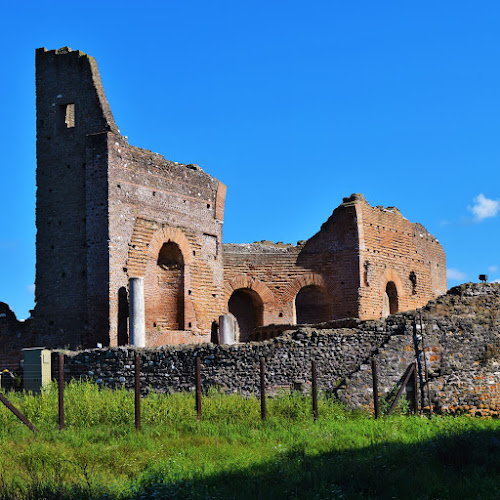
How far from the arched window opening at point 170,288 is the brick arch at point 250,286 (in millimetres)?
2344

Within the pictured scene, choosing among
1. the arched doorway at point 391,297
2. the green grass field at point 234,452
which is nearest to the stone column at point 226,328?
the green grass field at point 234,452

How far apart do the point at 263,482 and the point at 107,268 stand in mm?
10197

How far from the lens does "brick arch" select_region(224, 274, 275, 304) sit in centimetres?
2220

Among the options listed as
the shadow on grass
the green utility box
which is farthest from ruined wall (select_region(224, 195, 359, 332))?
the shadow on grass

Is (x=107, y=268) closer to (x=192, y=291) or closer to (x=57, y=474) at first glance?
(x=192, y=291)

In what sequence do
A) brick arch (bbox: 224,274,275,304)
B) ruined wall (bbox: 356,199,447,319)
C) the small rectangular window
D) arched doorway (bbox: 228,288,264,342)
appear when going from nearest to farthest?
the small rectangular window → brick arch (bbox: 224,274,275,304) → ruined wall (bbox: 356,199,447,319) → arched doorway (bbox: 228,288,264,342)

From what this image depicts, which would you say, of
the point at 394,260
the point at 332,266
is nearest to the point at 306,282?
the point at 332,266

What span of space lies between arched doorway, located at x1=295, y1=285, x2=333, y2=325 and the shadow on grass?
15.2m

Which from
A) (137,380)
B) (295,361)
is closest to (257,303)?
(295,361)

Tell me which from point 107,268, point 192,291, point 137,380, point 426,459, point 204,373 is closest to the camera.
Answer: point 426,459

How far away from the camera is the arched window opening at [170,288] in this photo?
19.6m

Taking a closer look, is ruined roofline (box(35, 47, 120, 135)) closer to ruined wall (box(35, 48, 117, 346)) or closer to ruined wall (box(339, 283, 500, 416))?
ruined wall (box(35, 48, 117, 346))

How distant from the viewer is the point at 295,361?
46.3 ft

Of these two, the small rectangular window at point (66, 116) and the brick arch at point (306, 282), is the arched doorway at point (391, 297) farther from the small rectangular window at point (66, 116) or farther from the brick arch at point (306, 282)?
the small rectangular window at point (66, 116)
